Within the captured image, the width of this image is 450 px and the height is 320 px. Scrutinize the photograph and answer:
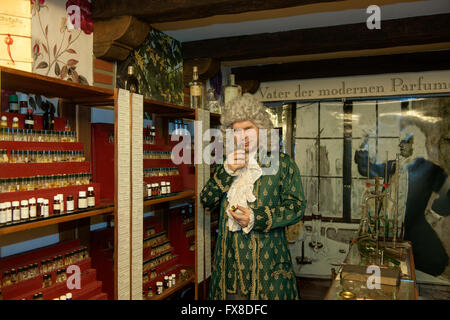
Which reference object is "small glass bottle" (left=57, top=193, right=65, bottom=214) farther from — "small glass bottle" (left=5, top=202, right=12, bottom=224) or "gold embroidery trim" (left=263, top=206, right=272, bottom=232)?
"gold embroidery trim" (left=263, top=206, right=272, bottom=232)

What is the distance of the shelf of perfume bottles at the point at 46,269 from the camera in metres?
1.81

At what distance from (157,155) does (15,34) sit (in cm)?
130

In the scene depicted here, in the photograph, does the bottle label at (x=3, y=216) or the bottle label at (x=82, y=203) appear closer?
the bottle label at (x=3, y=216)

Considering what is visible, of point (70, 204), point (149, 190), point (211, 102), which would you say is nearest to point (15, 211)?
point (70, 204)

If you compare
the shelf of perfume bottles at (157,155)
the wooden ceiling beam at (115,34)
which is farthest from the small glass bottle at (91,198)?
the wooden ceiling beam at (115,34)

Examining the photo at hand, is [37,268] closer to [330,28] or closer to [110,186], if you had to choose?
[110,186]

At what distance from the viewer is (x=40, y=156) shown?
73.7 inches

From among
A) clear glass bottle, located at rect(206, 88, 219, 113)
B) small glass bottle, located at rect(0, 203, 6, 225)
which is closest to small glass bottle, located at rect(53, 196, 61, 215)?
small glass bottle, located at rect(0, 203, 6, 225)

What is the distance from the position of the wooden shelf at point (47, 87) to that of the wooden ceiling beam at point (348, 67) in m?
3.04

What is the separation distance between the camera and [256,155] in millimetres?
2576

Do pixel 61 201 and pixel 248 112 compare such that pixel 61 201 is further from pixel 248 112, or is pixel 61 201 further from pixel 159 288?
pixel 248 112

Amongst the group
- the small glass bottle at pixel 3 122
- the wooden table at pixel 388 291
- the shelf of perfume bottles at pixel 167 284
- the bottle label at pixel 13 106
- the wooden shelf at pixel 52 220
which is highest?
the bottle label at pixel 13 106

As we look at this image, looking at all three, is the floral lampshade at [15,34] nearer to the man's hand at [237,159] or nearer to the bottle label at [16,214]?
the bottle label at [16,214]

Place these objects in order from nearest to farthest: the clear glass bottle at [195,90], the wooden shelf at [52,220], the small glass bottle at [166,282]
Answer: the wooden shelf at [52,220] → the small glass bottle at [166,282] → the clear glass bottle at [195,90]
